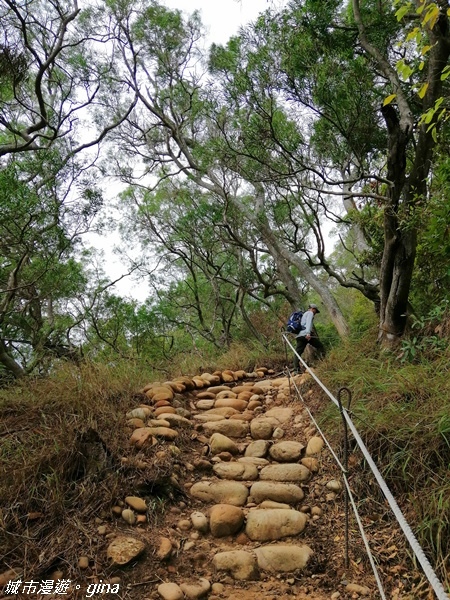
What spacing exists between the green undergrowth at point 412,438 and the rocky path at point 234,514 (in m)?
0.42

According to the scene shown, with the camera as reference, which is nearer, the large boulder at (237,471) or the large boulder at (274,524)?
the large boulder at (274,524)

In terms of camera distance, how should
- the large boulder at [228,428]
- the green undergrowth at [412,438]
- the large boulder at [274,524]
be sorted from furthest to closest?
the large boulder at [228,428] < the large boulder at [274,524] < the green undergrowth at [412,438]

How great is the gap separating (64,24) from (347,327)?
24.1 feet

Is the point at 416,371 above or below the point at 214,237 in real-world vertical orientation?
below

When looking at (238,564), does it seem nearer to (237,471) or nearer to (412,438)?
(237,471)

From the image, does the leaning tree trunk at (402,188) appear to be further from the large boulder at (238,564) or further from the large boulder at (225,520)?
the large boulder at (238,564)

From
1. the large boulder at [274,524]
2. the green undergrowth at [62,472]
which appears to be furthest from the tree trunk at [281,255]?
the large boulder at [274,524]

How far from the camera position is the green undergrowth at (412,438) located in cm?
238

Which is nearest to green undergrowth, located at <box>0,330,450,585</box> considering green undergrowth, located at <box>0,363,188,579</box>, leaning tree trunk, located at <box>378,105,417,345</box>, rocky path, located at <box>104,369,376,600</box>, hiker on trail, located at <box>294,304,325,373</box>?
green undergrowth, located at <box>0,363,188,579</box>

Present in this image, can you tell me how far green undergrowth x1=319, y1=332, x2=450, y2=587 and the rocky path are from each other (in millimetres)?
418

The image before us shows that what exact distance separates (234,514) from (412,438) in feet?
4.70

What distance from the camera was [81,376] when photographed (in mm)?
4223

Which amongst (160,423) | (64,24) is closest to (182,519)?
(160,423)

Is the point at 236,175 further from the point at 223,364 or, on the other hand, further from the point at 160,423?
the point at 160,423
